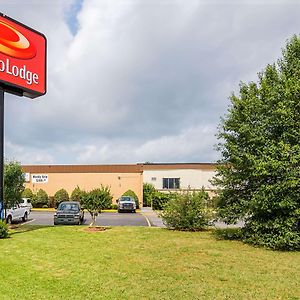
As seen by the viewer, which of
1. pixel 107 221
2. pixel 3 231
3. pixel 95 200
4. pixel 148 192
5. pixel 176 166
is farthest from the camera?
pixel 176 166

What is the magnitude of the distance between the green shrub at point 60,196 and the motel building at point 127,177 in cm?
148

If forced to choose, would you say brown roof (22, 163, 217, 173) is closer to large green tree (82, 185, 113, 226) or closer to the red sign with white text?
large green tree (82, 185, 113, 226)

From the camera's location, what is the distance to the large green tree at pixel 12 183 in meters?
20.2

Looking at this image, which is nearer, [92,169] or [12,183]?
[12,183]

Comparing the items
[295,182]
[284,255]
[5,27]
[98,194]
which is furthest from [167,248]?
[5,27]

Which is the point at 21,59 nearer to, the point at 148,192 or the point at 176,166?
the point at 148,192

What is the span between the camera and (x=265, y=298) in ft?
21.4

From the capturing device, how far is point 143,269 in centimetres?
878

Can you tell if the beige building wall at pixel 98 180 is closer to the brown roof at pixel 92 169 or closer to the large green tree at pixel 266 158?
the brown roof at pixel 92 169

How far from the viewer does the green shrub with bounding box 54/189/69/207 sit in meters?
42.1

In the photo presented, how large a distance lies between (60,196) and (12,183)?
22.2m

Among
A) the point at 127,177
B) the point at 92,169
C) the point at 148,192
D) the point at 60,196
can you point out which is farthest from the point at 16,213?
the point at 148,192

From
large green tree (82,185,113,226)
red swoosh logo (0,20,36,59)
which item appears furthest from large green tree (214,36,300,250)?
red swoosh logo (0,20,36,59)

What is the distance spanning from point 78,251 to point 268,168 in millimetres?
6518
